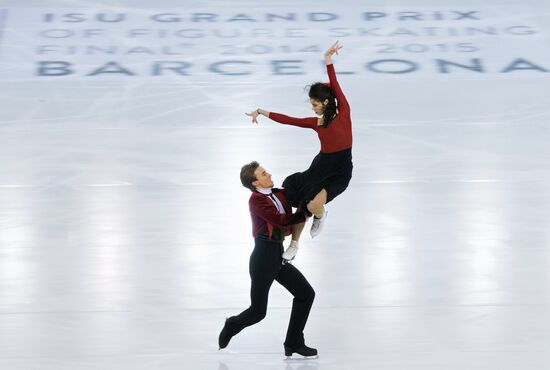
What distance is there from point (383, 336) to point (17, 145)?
671 centimetres

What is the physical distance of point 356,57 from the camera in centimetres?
1681

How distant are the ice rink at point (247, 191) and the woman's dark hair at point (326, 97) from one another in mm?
1490

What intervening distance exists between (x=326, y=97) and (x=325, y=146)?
356 millimetres

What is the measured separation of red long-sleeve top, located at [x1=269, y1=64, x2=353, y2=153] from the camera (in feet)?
24.5

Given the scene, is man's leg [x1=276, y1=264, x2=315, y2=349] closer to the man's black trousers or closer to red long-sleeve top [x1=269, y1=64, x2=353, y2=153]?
the man's black trousers

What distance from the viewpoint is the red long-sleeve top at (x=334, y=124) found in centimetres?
746

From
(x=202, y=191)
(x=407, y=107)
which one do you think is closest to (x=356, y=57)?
(x=407, y=107)

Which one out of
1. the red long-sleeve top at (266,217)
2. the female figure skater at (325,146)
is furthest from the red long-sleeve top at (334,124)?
the red long-sleeve top at (266,217)

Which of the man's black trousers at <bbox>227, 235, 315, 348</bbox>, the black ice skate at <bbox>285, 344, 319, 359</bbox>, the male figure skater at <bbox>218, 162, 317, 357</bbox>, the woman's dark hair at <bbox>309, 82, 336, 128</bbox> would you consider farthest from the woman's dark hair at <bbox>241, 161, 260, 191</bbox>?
the black ice skate at <bbox>285, 344, 319, 359</bbox>

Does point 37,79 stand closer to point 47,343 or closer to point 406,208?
point 406,208

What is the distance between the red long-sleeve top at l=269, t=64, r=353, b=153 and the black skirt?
0.18 feet

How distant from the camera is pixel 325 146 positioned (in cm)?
762

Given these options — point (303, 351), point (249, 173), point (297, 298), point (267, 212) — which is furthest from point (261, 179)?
point (303, 351)

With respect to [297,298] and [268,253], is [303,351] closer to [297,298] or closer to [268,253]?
[297,298]
